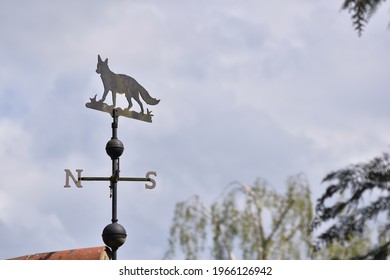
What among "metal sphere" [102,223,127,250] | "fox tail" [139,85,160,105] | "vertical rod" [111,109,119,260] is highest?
"fox tail" [139,85,160,105]

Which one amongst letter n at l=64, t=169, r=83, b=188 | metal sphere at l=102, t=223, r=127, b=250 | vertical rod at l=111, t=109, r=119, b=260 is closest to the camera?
metal sphere at l=102, t=223, r=127, b=250

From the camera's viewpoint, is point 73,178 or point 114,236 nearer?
point 114,236

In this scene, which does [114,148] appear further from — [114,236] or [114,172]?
[114,236]

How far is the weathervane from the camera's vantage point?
3738 millimetres

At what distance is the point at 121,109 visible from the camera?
4203mm

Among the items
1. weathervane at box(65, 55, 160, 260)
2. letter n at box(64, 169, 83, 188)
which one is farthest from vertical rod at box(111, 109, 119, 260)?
letter n at box(64, 169, 83, 188)

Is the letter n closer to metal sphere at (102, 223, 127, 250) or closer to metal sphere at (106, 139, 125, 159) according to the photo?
metal sphere at (106, 139, 125, 159)

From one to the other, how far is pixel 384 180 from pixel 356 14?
77 cm

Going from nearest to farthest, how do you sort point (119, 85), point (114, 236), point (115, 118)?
point (114, 236), point (115, 118), point (119, 85)

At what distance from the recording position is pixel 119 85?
168 inches

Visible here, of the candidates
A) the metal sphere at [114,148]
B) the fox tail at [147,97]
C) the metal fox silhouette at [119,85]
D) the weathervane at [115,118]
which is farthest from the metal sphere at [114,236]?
the fox tail at [147,97]

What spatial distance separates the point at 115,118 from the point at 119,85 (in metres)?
0.22

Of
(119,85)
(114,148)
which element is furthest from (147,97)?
(114,148)
